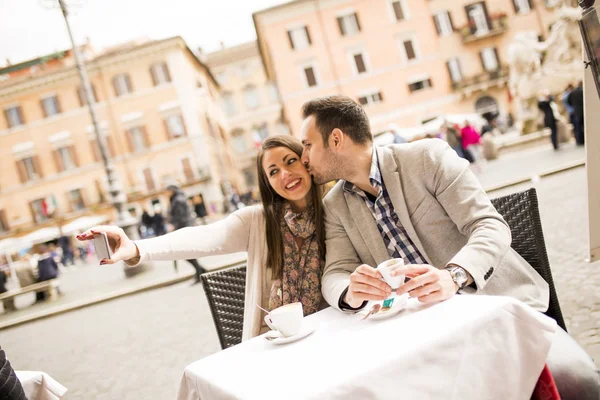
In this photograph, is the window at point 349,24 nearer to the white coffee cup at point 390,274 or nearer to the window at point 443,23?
the window at point 443,23

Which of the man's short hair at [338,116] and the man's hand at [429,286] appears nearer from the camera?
the man's hand at [429,286]

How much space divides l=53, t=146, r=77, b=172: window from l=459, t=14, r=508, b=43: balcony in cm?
2408

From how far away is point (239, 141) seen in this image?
41.4 meters

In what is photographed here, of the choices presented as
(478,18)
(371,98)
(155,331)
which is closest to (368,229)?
(155,331)

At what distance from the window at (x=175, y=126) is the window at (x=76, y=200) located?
22.8 feet

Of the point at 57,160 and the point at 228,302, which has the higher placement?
the point at 57,160

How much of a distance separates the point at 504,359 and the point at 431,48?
2986 cm

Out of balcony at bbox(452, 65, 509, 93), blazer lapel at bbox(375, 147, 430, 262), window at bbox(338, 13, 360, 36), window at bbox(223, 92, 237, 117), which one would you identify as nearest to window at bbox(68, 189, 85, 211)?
window at bbox(223, 92, 237, 117)

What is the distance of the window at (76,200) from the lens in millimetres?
31078

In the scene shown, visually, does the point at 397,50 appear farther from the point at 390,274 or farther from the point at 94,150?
the point at 390,274

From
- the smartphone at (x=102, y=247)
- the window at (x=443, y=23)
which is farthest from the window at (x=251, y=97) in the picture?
the smartphone at (x=102, y=247)

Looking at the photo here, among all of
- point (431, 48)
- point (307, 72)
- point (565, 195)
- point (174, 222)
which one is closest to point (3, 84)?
point (307, 72)

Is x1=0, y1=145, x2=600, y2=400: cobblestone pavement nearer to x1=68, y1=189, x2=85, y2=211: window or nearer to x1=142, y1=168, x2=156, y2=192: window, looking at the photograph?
x1=142, y1=168, x2=156, y2=192: window

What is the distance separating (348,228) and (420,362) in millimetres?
880
